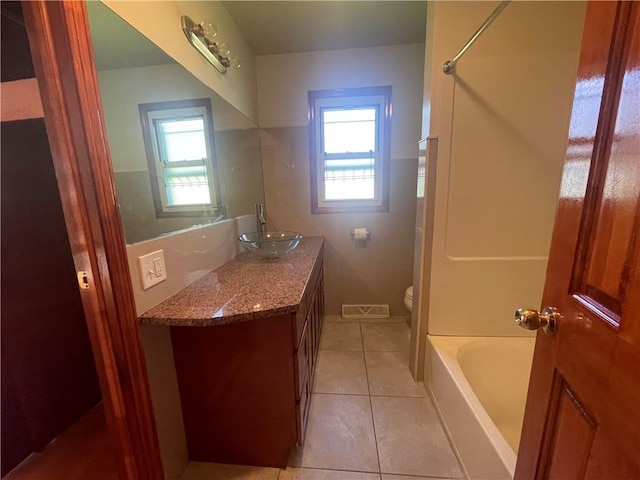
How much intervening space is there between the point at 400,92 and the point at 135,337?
8.52 ft

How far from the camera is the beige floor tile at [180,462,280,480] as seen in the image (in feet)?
3.95

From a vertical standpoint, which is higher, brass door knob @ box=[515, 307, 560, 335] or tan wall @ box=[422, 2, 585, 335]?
tan wall @ box=[422, 2, 585, 335]

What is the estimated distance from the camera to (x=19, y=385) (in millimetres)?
1201

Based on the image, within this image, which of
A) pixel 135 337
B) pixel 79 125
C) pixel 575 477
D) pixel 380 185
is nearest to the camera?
pixel 575 477

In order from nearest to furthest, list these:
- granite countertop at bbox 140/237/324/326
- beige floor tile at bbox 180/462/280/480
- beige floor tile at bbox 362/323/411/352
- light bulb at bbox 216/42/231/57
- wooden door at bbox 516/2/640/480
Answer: wooden door at bbox 516/2/640/480 → granite countertop at bbox 140/237/324/326 → beige floor tile at bbox 180/462/280/480 → light bulb at bbox 216/42/231/57 → beige floor tile at bbox 362/323/411/352

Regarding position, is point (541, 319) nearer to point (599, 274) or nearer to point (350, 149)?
point (599, 274)

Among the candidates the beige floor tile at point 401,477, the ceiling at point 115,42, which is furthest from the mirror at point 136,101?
the beige floor tile at point 401,477

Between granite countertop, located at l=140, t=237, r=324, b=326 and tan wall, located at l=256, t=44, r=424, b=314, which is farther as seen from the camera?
tan wall, located at l=256, t=44, r=424, b=314

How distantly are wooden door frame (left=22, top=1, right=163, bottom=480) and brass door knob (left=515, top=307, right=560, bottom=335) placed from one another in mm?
1174

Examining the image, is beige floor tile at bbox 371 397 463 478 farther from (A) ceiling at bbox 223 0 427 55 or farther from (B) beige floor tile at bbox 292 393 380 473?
(A) ceiling at bbox 223 0 427 55

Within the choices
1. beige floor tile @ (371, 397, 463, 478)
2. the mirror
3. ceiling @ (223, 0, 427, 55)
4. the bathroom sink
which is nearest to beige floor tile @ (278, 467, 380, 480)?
beige floor tile @ (371, 397, 463, 478)

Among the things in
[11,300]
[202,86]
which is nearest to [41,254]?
[11,300]

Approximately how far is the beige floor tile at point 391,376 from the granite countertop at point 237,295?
0.97 m

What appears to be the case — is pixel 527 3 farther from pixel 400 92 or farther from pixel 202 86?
pixel 202 86
